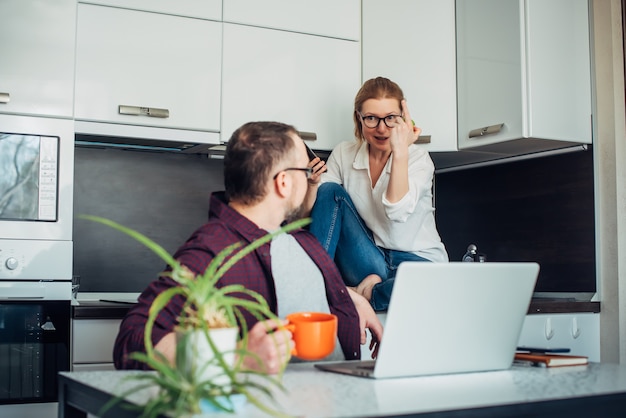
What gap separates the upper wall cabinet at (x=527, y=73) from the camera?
281 cm

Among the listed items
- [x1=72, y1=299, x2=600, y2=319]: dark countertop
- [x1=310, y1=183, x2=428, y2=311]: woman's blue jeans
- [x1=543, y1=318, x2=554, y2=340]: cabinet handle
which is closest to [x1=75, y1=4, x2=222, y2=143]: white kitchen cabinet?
[x1=310, y1=183, x2=428, y2=311]: woman's blue jeans

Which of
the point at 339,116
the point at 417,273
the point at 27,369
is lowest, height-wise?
the point at 27,369

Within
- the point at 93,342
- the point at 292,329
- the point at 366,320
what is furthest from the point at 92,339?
the point at 292,329

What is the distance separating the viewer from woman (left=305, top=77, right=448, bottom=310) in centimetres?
258

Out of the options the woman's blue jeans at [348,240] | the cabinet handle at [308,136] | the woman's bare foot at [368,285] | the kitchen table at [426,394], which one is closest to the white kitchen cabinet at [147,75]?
the cabinet handle at [308,136]

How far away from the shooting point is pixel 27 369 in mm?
2375

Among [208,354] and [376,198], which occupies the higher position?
[376,198]

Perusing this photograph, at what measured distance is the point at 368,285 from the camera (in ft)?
8.35

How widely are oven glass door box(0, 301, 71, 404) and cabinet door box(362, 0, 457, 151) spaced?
148 cm

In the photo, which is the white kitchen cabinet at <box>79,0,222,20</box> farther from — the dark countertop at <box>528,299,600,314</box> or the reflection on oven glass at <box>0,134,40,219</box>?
the dark countertop at <box>528,299,600,314</box>

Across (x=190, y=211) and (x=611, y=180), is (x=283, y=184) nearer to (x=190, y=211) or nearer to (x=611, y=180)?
(x=190, y=211)

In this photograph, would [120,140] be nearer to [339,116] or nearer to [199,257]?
[339,116]

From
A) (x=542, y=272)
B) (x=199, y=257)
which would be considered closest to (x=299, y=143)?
(x=199, y=257)

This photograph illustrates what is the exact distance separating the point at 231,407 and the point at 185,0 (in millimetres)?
2043
